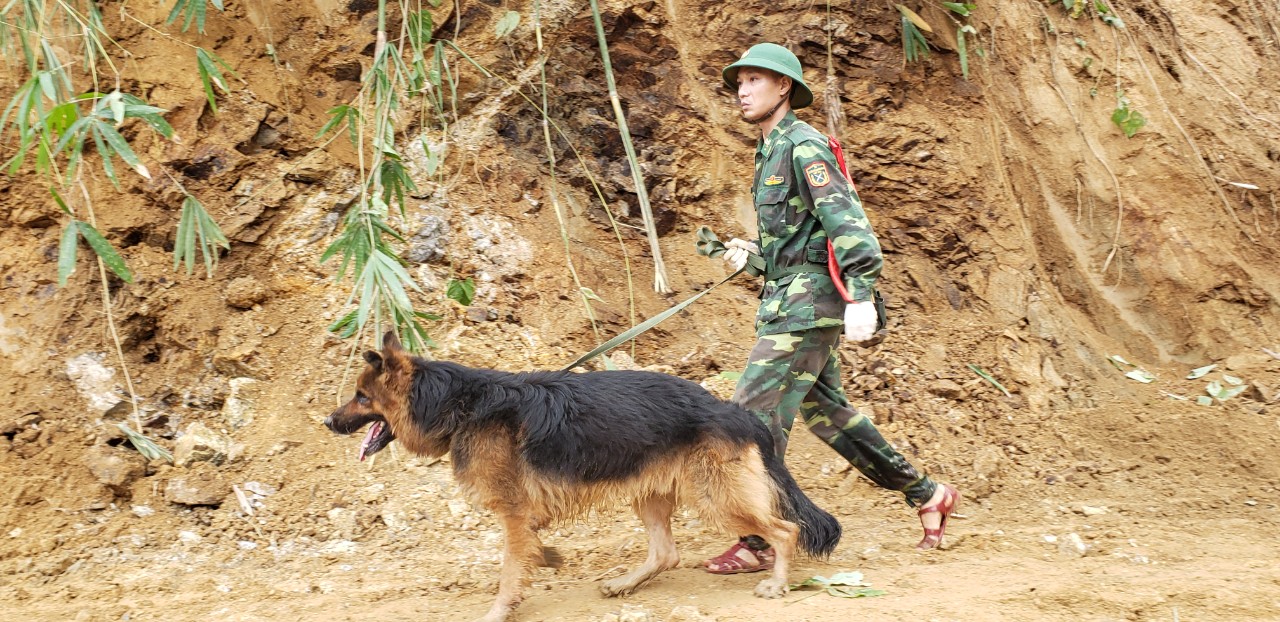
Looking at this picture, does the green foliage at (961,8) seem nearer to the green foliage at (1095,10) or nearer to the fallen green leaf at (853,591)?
the green foliage at (1095,10)

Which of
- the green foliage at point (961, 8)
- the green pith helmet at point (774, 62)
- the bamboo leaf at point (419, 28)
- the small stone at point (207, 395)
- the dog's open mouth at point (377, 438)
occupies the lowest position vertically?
the small stone at point (207, 395)

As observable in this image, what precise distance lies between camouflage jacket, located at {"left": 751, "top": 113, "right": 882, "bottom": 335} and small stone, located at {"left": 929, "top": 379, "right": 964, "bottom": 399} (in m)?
2.73

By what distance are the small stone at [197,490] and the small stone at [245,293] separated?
1.39 meters

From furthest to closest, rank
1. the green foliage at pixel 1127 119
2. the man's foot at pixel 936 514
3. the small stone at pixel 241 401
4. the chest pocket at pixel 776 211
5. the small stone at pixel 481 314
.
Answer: the green foliage at pixel 1127 119
the small stone at pixel 481 314
the small stone at pixel 241 401
the man's foot at pixel 936 514
the chest pocket at pixel 776 211

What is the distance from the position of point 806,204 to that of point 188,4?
12.6 feet

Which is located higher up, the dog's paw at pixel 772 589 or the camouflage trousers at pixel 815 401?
the camouflage trousers at pixel 815 401

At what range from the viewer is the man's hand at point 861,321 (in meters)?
4.49

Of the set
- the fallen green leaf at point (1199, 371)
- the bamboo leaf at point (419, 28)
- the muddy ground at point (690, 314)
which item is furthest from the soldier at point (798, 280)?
the fallen green leaf at point (1199, 371)

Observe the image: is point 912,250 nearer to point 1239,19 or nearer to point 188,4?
point 1239,19

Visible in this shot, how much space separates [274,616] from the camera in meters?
4.80

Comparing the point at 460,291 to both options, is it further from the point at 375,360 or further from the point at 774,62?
the point at 774,62

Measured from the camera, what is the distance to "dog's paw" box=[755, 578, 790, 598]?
179 inches

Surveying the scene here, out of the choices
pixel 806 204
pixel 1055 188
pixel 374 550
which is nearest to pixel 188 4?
pixel 374 550

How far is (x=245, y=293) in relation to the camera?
6938mm
